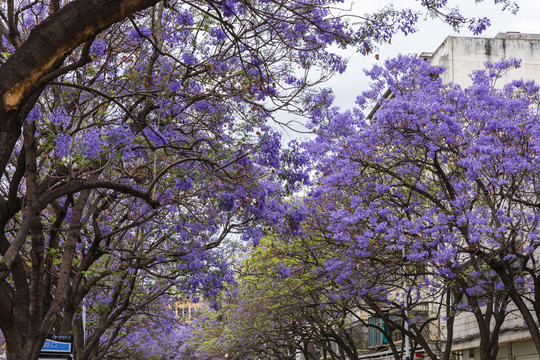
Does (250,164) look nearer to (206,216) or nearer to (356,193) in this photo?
(206,216)

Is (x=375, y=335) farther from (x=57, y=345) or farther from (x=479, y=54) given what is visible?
(x=57, y=345)

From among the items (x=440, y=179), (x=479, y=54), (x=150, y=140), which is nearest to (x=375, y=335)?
(x=479, y=54)

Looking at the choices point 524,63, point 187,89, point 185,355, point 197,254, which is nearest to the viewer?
point 187,89

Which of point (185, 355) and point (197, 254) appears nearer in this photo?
point (197, 254)

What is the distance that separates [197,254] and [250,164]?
288 cm

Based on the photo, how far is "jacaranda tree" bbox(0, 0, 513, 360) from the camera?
8844 millimetres

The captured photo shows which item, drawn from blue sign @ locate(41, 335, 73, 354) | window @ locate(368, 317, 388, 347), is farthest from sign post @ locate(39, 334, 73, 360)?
window @ locate(368, 317, 388, 347)

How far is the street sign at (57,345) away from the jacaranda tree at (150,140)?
0.42 metres

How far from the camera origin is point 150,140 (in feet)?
37.3

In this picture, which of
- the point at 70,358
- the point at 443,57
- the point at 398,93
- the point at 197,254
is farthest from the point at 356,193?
the point at 443,57

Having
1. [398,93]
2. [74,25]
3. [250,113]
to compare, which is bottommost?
[74,25]

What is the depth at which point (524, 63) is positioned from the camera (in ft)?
103

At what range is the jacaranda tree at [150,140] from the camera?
8844mm

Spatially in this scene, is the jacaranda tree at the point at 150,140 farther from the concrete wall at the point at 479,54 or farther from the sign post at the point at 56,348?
the concrete wall at the point at 479,54
